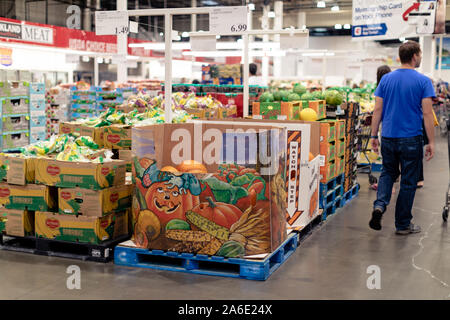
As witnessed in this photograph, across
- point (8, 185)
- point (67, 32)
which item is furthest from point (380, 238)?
point (67, 32)

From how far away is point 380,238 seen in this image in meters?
5.66

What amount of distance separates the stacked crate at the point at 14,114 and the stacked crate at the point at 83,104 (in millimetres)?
2110

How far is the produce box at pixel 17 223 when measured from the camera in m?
5.04

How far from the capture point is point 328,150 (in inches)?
250

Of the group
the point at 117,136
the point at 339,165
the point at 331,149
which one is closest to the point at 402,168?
the point at 331,149

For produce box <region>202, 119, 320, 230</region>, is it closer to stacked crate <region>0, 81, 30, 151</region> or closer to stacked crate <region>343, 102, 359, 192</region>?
stacked crate <region>343, 102, 359, 192</region>

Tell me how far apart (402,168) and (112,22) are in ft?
10.6

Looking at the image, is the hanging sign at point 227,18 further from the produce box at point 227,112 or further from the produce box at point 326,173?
the produce box at point 227,112

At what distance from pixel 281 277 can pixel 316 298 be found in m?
0.50

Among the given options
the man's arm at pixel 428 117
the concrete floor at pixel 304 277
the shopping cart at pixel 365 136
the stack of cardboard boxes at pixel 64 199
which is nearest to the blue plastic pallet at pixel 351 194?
the shopping cart at pixel 365 136

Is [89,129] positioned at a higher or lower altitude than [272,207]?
higher
